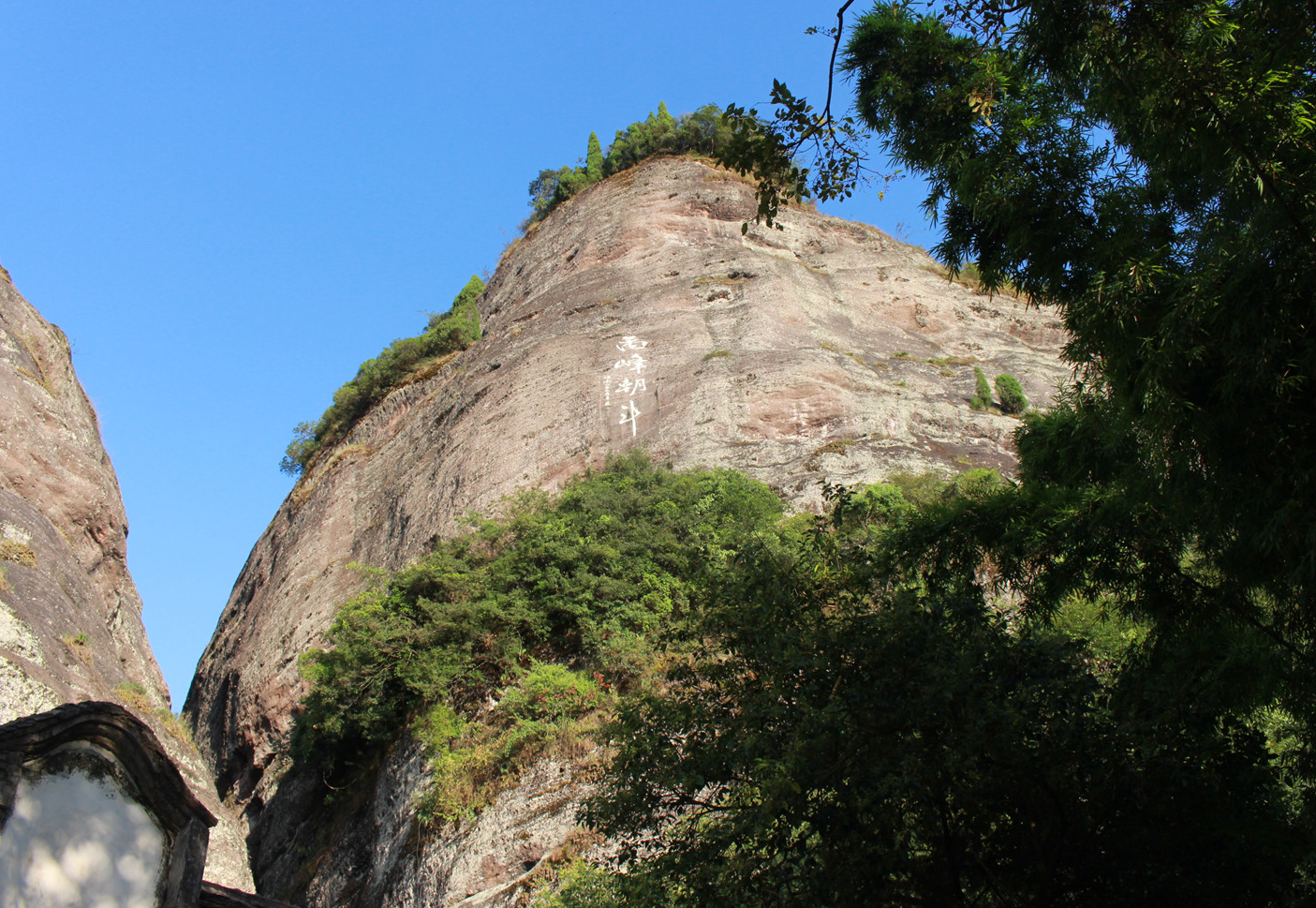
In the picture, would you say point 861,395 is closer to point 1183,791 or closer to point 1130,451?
point 1130,451

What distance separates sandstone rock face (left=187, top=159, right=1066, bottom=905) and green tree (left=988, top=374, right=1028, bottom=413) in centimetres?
62

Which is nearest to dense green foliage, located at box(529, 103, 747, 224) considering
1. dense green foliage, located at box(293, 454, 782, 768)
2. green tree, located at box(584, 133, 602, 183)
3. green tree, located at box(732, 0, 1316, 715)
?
green tree, located at box(584, 133, 602, 183)

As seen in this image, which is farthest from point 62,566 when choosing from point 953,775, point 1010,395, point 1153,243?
point 1010,395

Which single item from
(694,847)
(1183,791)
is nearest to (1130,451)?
(1183,791)

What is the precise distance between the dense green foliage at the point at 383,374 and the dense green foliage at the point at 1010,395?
14.4 m

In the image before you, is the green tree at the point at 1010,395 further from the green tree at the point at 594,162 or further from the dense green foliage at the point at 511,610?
the green tree at the point at 594,162

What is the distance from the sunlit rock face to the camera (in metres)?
5.68

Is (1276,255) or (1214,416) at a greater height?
(1276,255)

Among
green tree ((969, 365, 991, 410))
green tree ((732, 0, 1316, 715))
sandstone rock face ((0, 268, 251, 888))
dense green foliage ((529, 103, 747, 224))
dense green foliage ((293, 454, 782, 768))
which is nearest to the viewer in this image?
green tree ((732, 0, 1316, 715))

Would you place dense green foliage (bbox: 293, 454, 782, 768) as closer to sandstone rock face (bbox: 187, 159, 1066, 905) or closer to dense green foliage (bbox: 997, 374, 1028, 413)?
sandstone rock face (bbox: 187, 159, 1066, 905)

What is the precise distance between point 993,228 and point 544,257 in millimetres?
24254

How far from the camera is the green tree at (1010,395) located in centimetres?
2130

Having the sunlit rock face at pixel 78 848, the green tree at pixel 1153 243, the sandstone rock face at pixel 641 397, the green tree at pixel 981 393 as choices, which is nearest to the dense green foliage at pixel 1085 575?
the green tree at pixel 1153 243

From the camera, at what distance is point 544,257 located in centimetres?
3016
